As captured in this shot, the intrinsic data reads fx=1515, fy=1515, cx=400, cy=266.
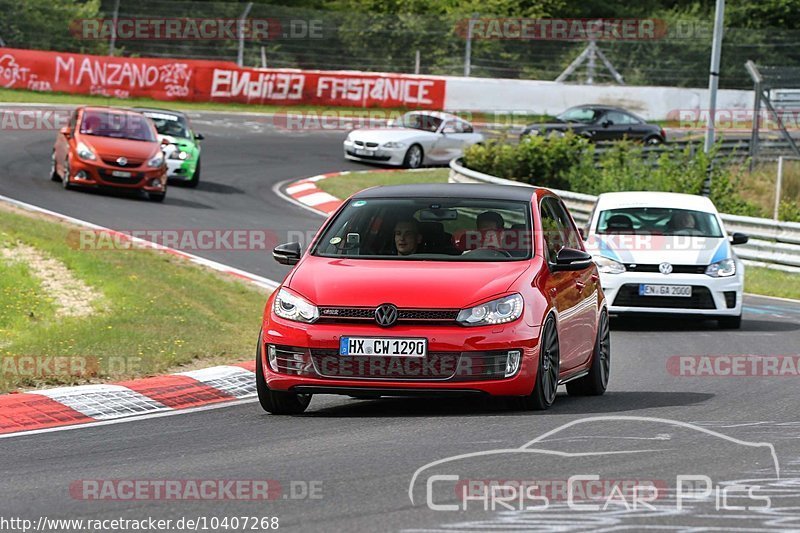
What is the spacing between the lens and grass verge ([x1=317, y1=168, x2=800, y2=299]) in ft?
73.5

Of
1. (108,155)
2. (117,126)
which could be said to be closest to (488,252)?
(108,155)

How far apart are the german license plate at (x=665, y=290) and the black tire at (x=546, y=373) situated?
6980 mm

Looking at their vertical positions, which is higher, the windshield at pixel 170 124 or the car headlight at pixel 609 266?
the windshield at pixel 170 124

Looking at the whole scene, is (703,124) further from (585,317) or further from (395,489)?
(395,489)

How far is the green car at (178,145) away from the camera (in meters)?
28.4

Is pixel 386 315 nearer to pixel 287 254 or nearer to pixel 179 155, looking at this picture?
pixel 287 254

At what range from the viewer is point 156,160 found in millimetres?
25547

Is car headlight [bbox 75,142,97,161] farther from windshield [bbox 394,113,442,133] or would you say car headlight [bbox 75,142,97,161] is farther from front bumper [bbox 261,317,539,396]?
front bumper [bbox 261,317,539,396]

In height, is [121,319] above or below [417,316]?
below

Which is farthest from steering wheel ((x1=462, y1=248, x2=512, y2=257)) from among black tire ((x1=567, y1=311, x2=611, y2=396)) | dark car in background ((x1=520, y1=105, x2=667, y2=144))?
dark car in background ((x1=520, y1=105, x2=667, y2=144))

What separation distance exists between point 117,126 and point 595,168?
1071cm

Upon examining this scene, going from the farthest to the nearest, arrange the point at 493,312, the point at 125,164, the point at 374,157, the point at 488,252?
1. the point at 374,157
2. the point at 125,164
3. the point at 488,252
4. the point at 493,312

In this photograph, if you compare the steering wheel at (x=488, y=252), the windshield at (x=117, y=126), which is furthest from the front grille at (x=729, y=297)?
the windshield at (x=117, y=126)

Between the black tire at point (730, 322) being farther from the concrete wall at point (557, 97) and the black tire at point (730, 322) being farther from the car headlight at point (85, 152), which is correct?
the concrete wall at point (557, 97)
